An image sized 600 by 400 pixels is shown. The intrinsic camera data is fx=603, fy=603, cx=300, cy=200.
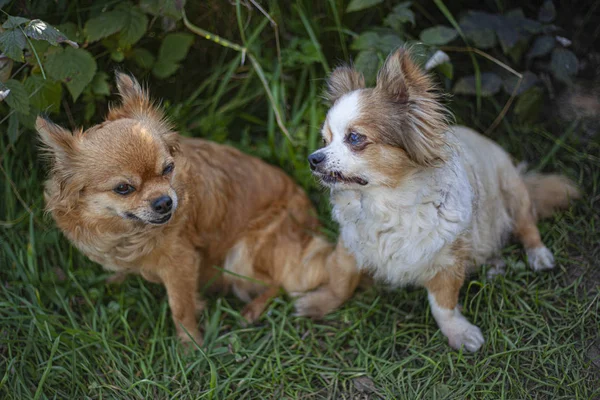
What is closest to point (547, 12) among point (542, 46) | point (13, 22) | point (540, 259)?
point (542, 46)

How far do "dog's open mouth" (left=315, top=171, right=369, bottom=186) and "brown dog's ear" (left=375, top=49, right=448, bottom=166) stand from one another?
220 millimetres

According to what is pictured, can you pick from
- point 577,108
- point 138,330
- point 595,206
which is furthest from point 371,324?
point 577,108

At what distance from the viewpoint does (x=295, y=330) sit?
3.08 meters

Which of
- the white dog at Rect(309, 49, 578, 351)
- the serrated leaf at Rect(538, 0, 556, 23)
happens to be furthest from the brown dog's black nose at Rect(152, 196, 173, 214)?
the serrated leaf at Rect(538, 0, 556, 23)

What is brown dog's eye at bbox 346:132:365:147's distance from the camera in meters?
2.46

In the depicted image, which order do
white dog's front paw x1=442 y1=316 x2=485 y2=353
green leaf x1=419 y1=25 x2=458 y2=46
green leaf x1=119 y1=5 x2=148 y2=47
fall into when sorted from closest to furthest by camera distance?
white dog's front paw x1=442 y1=316 x2=485 y2=353, green leaf x1=119 y1=5 x2=148 y2=47, green leaf x1=419 y1=25 x2=458 y2=46

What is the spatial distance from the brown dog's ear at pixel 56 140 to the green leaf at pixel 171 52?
102 cm

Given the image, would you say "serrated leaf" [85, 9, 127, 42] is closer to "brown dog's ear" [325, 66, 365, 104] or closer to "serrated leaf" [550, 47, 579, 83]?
"brown dog's ear" [325, 66, 365, 104]

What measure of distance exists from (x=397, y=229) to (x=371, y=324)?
25.8 inches

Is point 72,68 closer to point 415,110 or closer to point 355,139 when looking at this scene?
point 355,139

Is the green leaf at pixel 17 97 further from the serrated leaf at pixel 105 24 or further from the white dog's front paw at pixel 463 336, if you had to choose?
the white dog's front paw at pixel 463 336

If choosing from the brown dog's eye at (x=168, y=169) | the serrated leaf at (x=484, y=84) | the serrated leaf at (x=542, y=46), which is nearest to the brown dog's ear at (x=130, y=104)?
the brown dog's eye at (x=168, y=169)

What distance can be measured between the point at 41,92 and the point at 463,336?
7.62 feet

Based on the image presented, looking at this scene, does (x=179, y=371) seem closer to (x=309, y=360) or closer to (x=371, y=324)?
(x=309, y=360)
